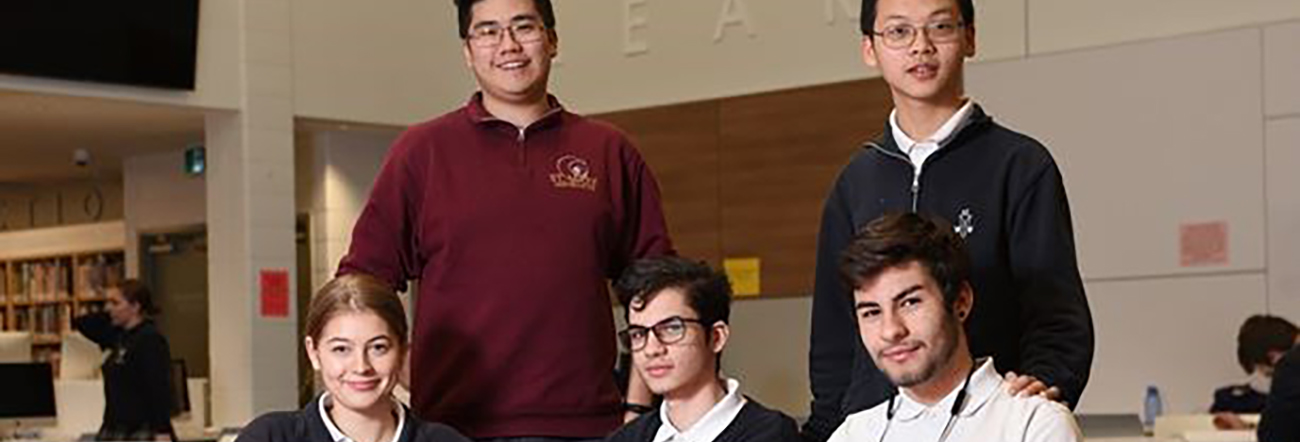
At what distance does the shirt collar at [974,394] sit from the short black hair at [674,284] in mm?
624

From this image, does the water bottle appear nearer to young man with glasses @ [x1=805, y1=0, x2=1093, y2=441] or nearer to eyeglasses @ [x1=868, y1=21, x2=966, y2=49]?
young man with glasses @ [x1=805, y1=0, x2=1093, y2=441]

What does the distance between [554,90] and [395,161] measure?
25.2 ft

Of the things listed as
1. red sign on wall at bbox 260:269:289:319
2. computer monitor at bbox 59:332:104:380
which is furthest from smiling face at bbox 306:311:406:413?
computer monitor at bbox 59:332:104:380

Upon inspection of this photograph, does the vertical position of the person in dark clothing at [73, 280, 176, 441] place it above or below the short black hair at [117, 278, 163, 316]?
below

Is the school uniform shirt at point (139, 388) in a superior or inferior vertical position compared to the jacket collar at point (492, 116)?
inferior

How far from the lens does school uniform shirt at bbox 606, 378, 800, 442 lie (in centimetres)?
320

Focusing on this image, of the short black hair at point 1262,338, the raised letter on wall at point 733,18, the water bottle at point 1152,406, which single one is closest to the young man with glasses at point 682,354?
the short black hair at point 1262,338

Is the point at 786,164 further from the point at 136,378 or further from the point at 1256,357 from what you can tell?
the point at 136,378

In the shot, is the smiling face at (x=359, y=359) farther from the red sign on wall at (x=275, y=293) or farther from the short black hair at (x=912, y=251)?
the red sign on wall at (x=275, y=293)

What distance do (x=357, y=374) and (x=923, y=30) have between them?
1.09m

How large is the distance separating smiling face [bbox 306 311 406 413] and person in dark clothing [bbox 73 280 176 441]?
5.99 m

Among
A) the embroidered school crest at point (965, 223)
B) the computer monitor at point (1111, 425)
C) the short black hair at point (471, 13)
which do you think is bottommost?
the computer monitor at point (1111, 425)

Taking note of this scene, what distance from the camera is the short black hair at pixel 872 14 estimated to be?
2811 millimetres

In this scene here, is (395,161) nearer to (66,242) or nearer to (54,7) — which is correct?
(54,7)
